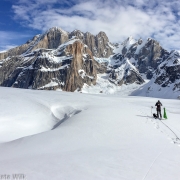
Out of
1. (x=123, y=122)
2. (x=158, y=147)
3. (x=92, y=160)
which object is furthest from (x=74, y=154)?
(x=123, y=122)

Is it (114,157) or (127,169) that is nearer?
(127,169)

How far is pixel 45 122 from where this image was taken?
2003 centimetres

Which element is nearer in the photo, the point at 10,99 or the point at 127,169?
the point at 127,169

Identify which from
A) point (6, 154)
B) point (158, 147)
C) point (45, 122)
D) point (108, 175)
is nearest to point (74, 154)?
point (108, 175)

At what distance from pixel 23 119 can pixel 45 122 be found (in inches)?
79.0

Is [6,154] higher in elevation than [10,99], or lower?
lower

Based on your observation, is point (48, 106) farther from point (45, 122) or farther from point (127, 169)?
point (127, 169)

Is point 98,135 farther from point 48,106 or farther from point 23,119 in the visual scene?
point 48,106

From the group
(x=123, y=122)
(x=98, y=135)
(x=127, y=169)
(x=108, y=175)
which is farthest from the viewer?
(x=123, y=122)

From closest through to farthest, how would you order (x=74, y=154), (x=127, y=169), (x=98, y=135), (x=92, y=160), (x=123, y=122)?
1. (x=127, y=169)
2. (x=92, y=160)
3. (x=74, y=154)
4. (x=98, y=135)
5. (x=123, y=122)

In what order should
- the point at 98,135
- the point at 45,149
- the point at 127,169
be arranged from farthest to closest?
the point at 98,135 < the point at 45,149 < the point at 127,169

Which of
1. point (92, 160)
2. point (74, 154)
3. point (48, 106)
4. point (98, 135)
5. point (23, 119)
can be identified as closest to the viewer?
point (92, 160)

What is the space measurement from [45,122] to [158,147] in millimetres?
12207

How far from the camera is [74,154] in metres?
9.20
